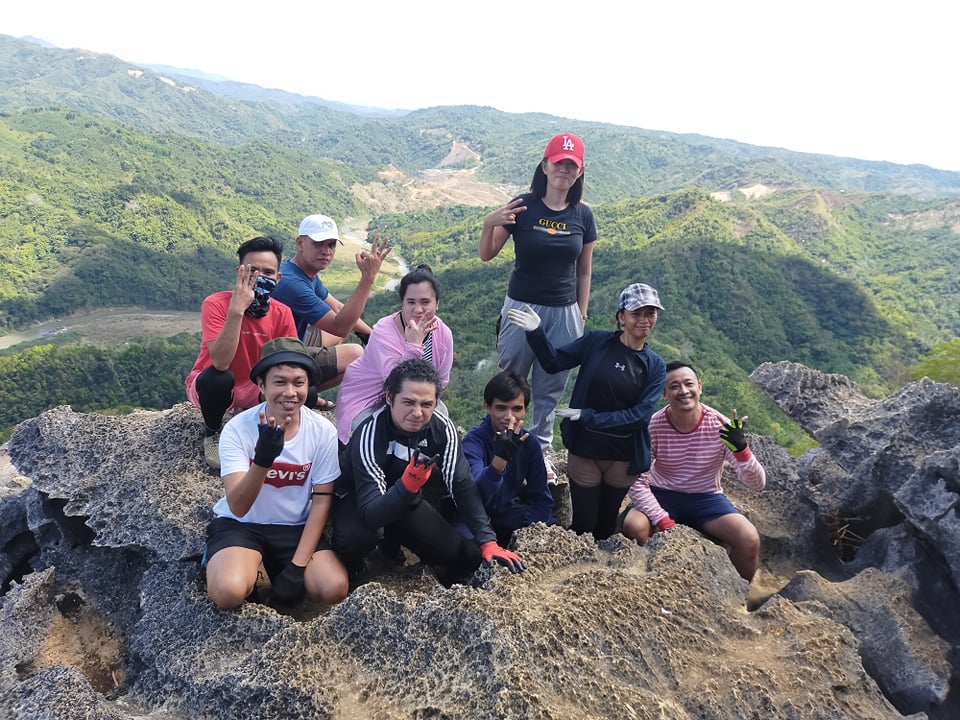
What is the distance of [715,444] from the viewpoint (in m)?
4.79

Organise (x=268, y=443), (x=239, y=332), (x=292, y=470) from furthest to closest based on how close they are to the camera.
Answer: (x=239, y=332) < (x=292, y=470) < (x=268, y=443)

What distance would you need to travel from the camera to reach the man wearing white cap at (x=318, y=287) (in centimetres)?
524

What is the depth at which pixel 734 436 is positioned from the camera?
455cm

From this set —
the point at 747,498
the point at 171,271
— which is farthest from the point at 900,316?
the point at 171,271

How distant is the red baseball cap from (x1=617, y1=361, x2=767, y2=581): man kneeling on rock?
73.2 inches

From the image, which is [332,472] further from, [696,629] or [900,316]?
[900,316]

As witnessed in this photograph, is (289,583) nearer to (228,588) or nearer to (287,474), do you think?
(228,588)

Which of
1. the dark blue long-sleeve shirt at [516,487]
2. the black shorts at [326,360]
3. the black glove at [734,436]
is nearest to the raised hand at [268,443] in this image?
the dark blue long-sleeve shirt at [516,487]

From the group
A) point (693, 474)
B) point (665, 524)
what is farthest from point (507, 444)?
point (693, 474)

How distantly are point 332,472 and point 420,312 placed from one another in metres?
1.37

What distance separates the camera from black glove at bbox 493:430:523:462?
4.07 metres

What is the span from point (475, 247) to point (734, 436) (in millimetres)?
88795

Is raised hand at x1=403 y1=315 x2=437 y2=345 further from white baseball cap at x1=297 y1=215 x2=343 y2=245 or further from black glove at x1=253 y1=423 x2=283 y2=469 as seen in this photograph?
black glove at x1=253 y1=423 x2=283 y2=469

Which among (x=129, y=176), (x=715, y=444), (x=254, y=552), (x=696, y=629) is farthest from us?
(x=129, y=176)
